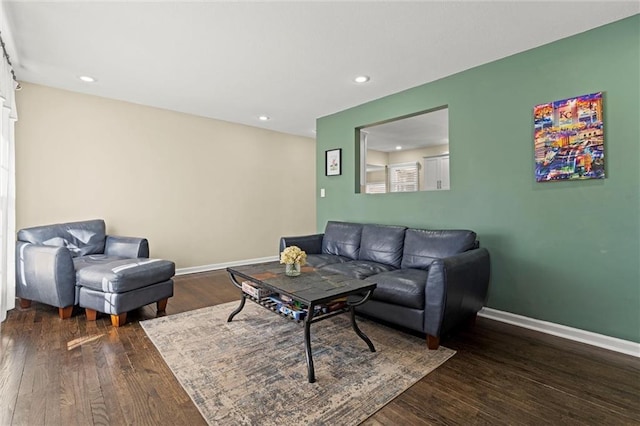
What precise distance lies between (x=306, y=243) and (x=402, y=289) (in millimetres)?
1769

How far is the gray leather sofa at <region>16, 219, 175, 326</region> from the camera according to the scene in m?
2.70

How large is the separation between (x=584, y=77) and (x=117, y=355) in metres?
4.23

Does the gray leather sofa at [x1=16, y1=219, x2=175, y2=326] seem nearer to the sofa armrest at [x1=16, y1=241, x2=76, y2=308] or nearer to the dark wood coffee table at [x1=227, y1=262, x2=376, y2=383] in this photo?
the sofa armrest at [x1=16, y1=241, x2=76, y2=308]

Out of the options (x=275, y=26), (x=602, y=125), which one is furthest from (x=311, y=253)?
(x=602, y=125)

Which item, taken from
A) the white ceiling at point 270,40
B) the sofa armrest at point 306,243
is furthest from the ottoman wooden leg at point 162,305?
the white ceiling at point 270,40

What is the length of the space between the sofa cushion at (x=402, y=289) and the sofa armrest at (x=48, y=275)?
2807 mm

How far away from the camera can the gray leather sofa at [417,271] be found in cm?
221

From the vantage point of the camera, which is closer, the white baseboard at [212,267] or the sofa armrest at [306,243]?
the sofa armrest at [306,243]

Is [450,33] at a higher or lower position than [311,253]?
higher

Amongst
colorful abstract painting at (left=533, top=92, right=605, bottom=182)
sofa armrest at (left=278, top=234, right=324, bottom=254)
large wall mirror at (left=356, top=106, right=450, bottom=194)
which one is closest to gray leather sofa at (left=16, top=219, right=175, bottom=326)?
sofa armrest at (left=278, top=234, right=324, bottom=254)

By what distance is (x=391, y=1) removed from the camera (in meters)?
2.09

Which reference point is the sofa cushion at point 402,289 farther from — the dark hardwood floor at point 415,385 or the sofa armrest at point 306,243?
the sofa armrest at point 306,243

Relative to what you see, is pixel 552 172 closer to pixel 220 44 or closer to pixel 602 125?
pixel 602 125

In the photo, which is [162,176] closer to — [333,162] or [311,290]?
[333,162]
